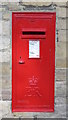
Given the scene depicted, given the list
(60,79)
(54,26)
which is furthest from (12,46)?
(60,79)

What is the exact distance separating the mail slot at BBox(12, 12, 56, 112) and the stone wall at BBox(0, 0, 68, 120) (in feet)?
0.27

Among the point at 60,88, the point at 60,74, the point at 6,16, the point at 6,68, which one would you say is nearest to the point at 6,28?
the point at 6,16

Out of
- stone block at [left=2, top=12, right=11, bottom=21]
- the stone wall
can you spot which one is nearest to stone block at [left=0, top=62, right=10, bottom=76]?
the stone wall

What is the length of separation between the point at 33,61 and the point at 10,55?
404mm

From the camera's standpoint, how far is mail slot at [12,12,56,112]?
328cm

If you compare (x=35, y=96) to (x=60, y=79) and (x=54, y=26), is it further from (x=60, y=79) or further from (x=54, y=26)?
(x=54, y=26)

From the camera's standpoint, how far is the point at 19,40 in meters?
3.30

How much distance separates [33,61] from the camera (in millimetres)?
3334

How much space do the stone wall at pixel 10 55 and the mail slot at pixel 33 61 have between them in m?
0.08

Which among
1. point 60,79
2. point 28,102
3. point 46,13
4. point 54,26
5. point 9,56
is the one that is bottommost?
point 28,102

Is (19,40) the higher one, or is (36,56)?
(19,40)

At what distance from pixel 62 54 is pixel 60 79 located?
43 cm

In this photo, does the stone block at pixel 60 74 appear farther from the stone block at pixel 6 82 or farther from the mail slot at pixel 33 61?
the stone block at pixel 6 82

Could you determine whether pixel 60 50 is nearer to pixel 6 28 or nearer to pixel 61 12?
pixel 61 12
